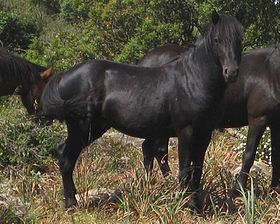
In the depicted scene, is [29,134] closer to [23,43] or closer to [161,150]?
[161,150]

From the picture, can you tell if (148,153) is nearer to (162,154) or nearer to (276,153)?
(162,154)

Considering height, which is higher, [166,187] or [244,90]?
[244,90]

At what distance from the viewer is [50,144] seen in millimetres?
7984

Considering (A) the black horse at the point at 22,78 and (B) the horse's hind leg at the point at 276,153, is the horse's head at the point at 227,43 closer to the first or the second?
(B) the horse's hind leg at the point at 276,153

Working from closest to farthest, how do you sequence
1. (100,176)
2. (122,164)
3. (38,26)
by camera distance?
(100,176) → (122,164) → (38,26)

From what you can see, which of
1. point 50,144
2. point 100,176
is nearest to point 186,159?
point 100,176

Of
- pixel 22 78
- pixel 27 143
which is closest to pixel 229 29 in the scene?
pixel 27 143

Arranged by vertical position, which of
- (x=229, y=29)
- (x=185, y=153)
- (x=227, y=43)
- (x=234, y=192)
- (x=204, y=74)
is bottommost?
(x=234, y=192)

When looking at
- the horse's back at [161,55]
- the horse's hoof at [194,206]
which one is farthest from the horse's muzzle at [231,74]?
the horse's back at [161,55]

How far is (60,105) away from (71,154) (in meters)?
0.52

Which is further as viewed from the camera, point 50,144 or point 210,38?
point 50,144

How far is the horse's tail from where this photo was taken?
6.07 metres

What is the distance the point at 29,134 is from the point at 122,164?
50.5 inches

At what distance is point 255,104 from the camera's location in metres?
7.05
